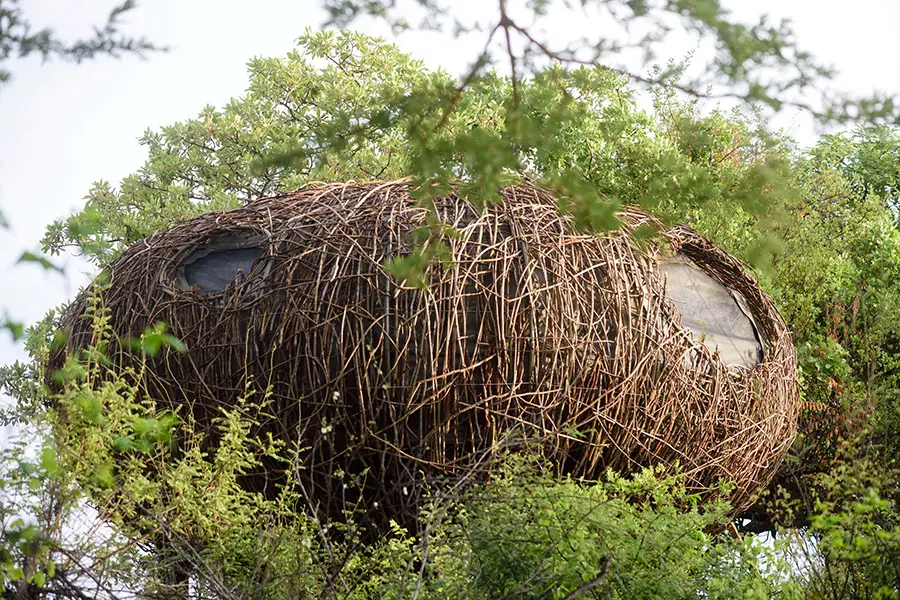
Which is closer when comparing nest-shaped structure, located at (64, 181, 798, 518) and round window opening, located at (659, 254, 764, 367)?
nest-shaped structure, located at (64, 181, 798, 518)

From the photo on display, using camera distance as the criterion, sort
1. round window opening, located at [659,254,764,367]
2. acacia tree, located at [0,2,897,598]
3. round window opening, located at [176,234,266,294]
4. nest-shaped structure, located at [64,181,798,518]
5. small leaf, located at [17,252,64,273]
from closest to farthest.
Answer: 1. small leaf, located at [17,252,64,273]
2. acacia tree, located at [0,2,897,598]
3. nest-shaped structure, located at [64,181,798,518]
4. round window opening, located at [176,234,266,294]
5. round window opening, located at [659,254,764,367]

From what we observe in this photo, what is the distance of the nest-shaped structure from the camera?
516 cm

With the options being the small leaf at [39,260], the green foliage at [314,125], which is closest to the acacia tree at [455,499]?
the small leaf at [39,260]

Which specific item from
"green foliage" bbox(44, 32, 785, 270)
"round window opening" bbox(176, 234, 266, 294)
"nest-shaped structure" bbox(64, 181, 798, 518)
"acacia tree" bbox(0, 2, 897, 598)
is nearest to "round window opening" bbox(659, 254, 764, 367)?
"nest-shaped structure" bbox(64, 181, 798, 518)

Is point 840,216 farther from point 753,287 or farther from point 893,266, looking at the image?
point 753,287

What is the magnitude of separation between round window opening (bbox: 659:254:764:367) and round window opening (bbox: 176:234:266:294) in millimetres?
2326

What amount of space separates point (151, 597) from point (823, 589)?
3.09m

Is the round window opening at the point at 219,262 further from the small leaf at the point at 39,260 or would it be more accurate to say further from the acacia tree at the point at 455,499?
the small leaf at the point at 39,260

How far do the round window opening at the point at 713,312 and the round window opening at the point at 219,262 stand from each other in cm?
233

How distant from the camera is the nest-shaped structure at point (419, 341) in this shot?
5.16 metres

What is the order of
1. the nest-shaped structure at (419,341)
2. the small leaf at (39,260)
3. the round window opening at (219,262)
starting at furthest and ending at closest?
the round window opening at (219,262)
the nest-shaped structure at (419,341)
the small leaf at (39,260)

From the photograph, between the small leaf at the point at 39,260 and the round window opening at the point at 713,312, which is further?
the round window opening at the point at 713,312

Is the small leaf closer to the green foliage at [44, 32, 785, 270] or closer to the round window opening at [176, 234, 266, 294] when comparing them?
the round window opening at [176, 234, 266, 294]

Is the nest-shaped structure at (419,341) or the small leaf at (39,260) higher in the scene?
the small leaf at (39,260)
